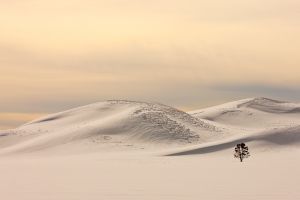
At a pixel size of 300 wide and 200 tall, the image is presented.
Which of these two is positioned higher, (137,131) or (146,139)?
→ (137,131)

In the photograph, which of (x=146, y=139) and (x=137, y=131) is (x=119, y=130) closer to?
(x=137, y=131)

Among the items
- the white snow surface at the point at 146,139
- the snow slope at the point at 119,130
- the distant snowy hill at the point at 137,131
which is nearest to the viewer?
the white snow surface at the point at 146,139

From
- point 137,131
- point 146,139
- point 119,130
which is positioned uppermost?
point 119,130

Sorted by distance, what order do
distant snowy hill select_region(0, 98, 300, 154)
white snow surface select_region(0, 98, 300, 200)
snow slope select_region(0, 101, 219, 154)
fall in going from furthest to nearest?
snow slope select_region(0, 101, 219, 154) → distant snowy hill select_region(0, 98, 300, 154) → white snow surface select_region(0, 98, 300, 200)

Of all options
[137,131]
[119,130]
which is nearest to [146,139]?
[137,131]

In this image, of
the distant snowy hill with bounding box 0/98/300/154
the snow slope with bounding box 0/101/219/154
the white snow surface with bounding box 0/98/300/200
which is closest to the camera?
the white snow surface with bounding box 0/98/300/200

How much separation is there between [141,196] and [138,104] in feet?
419

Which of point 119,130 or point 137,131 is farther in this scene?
point 119,130

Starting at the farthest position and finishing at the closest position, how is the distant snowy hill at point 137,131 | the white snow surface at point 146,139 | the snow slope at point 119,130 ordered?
1. the snow slope at point 119,130
2. the distant snowy hill at point 137,131
3. the white snow surface at point 146,139

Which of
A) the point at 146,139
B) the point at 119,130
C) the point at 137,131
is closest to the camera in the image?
the point at 146,139

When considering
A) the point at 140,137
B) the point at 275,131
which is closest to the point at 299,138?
the point at 275,131

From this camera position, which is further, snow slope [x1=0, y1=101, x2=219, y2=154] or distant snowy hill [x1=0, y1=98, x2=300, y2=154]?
snow slope [x1=0, y1=101, x2=219, y2=154]

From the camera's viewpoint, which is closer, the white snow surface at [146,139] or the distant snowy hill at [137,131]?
the white snow surface at [146,139]

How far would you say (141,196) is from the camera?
19.9m
